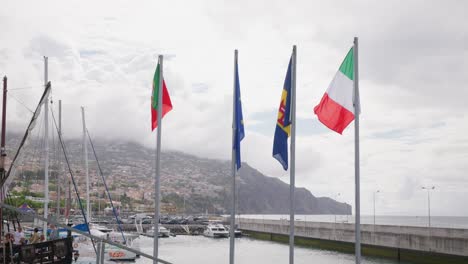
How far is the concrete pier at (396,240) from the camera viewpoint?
42.5 m

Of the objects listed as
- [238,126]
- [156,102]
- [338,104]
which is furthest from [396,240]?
[156,102]

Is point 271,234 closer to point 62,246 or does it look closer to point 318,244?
point 318,244

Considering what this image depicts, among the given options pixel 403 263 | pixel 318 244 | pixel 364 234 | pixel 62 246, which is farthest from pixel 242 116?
pixel 318 244

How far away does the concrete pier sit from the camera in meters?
42.5

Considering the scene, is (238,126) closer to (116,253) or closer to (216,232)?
(116,253)

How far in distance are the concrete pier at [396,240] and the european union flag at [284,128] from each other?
2764cm

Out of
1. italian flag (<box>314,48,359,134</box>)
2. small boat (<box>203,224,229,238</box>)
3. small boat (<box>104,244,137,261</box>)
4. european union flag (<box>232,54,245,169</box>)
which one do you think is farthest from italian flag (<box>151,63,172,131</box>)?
small boat (<box>203,224,229,238</box>)

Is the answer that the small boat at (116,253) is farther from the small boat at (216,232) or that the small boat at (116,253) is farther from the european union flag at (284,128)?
the small boat at (216,232)

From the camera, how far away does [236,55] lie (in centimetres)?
2027

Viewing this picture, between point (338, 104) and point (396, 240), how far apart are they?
37.3m

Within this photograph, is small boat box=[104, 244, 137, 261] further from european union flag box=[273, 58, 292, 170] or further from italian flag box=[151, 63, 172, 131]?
european union flag box=[273, 58, 292, 170]

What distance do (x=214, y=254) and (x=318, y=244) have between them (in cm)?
1585

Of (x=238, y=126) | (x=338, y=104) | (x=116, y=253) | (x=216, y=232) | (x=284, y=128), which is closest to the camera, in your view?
(x=338, y=104)

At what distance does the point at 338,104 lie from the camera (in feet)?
57.9
